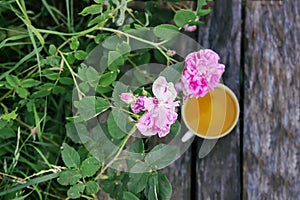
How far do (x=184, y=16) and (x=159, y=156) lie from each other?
331mm

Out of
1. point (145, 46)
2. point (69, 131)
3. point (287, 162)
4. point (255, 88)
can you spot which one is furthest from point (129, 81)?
point (287, 162)

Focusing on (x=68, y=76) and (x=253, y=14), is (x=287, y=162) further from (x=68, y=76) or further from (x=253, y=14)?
(x=68, y=76)

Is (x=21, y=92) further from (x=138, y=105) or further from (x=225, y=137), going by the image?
(x=225, y=137)

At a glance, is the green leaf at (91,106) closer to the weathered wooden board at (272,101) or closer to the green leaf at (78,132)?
the green leaf at (78,132)

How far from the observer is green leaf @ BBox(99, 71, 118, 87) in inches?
53.2

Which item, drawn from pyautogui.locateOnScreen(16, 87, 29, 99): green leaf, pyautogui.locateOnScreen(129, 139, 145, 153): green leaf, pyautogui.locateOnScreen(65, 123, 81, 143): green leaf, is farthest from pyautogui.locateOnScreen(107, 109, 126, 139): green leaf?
pyautogui.locateOnScreen(16, 87, 29, 99): green leaf

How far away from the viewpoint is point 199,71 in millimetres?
1392

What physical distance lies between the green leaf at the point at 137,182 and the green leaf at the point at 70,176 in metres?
0.12

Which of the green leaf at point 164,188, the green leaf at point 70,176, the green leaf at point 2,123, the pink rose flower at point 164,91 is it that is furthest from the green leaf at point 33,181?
the pink rose flower at point 164,91

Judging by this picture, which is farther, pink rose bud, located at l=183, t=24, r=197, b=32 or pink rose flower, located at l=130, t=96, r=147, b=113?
pink rose bud, located at l=183, t=24, r=197, b=32

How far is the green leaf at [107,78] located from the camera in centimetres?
135

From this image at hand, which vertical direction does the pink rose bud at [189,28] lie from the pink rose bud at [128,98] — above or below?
above

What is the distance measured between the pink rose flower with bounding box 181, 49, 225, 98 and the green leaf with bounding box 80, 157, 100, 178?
27cm

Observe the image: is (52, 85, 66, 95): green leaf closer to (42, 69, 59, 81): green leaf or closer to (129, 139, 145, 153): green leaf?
(42, 69, 59, 81): green leaf
